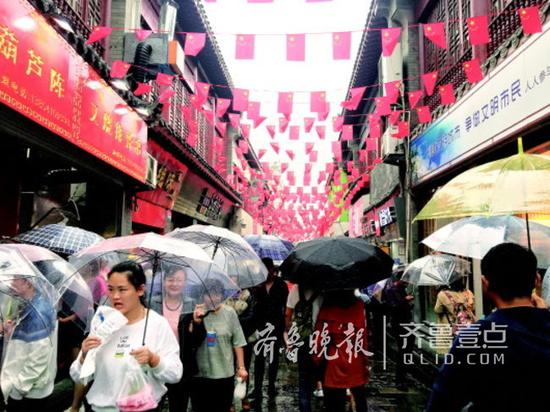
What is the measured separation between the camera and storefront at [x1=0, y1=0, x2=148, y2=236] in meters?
6.27

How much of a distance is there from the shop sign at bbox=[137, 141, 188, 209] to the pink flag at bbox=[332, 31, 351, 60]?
6962 millimetres

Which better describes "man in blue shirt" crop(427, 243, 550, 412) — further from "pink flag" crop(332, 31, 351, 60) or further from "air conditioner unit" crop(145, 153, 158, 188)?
"air conditioner unit" crop(145, 153, 158, 188)

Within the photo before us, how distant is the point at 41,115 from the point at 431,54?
37.3ft

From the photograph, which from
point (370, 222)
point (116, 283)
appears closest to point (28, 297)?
point (116, 283)

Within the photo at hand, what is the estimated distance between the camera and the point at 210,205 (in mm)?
22688

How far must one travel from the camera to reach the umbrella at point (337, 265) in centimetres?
505

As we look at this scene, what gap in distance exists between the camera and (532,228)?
496cm

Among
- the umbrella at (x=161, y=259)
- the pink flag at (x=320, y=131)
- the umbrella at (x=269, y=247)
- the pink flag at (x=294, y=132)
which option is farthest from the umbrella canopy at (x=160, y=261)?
the pink flag at (x=294, y=132)

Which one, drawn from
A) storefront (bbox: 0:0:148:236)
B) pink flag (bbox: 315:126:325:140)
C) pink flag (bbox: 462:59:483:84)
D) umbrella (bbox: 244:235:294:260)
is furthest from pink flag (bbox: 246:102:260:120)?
pink flag (bbox: 462:59:483:84)

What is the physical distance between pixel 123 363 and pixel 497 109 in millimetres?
8138

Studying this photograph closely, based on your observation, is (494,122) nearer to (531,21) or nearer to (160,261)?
(531,21)

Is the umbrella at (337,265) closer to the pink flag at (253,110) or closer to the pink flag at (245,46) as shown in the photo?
the pink flag at (245,46)

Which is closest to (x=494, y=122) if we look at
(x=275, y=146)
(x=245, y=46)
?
(x=245, y=46)

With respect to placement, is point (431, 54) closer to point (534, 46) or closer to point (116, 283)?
point (534, 46)
